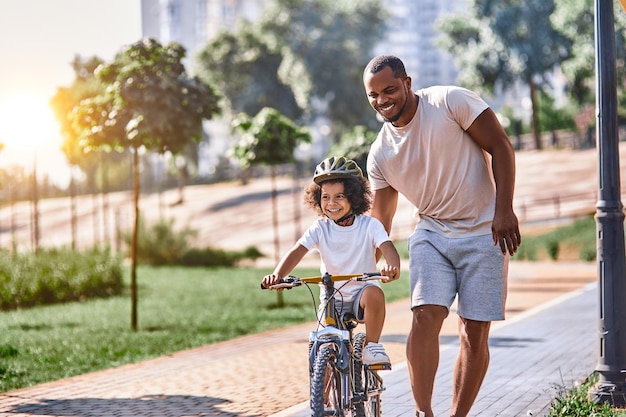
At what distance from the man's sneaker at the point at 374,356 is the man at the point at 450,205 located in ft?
0.44

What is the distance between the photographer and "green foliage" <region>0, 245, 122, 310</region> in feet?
65.6

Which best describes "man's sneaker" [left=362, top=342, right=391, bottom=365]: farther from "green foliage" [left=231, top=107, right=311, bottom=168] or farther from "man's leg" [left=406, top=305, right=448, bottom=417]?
"green foliage" [left=231, top=107, right=311, bottom=168]

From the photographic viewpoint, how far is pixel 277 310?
1731cm

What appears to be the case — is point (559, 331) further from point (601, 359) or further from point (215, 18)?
point (215, 18)

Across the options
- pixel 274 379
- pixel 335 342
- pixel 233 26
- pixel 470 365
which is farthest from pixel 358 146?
pixel 233 26

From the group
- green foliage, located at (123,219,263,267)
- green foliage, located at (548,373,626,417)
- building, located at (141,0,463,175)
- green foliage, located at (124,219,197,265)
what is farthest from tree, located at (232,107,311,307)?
building, located at (141,0,463,175)

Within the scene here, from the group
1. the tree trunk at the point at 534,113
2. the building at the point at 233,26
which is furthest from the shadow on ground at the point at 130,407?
the building at the point at 233,26

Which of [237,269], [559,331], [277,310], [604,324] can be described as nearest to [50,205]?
[237,269]

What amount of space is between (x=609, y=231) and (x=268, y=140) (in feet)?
38.9

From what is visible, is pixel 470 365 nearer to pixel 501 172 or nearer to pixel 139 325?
pixel 501 172

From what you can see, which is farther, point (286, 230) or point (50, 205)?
point (50, 205)

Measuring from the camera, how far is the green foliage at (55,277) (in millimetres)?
19984

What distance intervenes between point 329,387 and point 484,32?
167ft

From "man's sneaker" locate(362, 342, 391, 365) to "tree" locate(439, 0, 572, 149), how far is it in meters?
49.1
